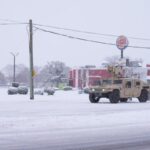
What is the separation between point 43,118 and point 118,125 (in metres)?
3.25

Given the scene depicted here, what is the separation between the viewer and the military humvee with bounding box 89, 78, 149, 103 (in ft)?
114

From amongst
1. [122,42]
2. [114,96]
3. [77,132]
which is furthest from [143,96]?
[77,132]

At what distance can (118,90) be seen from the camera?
35.0 metres

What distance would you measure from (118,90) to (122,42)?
16.6m

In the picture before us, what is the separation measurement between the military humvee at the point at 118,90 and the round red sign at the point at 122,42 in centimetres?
1355

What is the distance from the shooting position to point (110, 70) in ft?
136

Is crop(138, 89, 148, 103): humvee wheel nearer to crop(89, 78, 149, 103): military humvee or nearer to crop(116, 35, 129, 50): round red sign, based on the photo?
crop(89, 78, 149, 103): military humvee

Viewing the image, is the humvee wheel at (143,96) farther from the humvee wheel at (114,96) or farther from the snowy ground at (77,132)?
the snowy ground at (77,132)

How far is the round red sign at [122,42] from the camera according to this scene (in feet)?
166

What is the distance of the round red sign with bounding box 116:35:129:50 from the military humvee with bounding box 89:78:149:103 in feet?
44.5

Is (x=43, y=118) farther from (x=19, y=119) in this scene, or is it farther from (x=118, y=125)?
(x=118, y=125)

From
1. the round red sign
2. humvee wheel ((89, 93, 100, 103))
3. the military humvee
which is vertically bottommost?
humvee wheel ((89, 93, 100, 103))

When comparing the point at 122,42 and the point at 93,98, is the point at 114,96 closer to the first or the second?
the point at 93,98

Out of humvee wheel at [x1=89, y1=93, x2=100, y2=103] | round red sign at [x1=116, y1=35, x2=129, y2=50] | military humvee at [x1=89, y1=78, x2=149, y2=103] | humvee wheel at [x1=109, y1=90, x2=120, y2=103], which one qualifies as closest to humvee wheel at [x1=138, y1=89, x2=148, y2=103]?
military humvee at [x1=89, y1=78, x2=149, y2=103]
